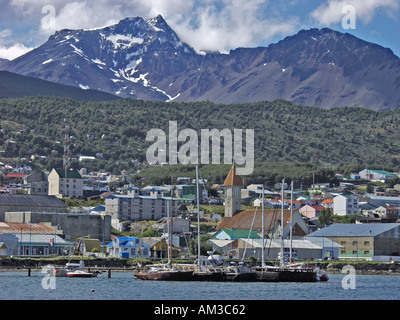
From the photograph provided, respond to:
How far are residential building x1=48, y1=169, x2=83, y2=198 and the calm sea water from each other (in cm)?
6845

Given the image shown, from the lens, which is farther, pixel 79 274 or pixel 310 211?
pixel 310 211

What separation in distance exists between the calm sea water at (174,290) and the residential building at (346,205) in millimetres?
65353

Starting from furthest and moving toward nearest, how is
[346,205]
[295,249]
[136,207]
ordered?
[346,205]
[136,207]
[295,249]

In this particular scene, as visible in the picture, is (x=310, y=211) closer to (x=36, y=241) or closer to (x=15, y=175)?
(x=36, y=241)

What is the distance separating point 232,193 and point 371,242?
1056 inches

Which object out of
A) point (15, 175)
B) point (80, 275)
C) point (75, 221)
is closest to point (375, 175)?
point (15, 175)

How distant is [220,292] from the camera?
54094 millimetres

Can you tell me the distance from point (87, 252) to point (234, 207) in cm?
3007

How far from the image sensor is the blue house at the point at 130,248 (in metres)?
83.7

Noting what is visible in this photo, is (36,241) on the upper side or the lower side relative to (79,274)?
upper

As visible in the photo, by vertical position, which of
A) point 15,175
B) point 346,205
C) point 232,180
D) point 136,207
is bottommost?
point 136,207

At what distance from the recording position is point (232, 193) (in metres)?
112

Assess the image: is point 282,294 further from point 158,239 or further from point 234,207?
point 234,207

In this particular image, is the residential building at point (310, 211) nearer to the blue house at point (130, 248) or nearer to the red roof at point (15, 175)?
the blue house at point (130, 248)
